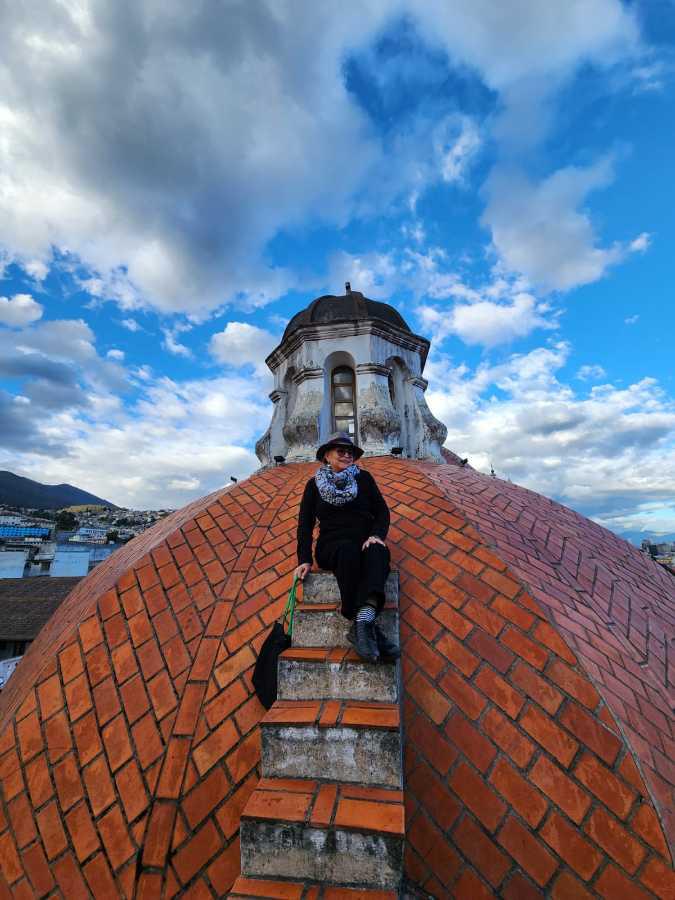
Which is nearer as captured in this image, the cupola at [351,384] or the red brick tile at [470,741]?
the red brick tile at [470,741]

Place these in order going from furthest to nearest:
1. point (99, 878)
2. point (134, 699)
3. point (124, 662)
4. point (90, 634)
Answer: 1. point (90, 634)
2. point (124, 662)
3. point (134, 699)
4. point (99, 878)

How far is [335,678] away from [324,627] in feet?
0.94

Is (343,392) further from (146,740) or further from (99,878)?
(99,878)

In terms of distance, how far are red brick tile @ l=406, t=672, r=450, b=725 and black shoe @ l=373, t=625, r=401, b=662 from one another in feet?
1.77

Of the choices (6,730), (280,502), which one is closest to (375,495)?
(280,502)

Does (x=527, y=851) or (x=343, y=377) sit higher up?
(x=343, y=377)

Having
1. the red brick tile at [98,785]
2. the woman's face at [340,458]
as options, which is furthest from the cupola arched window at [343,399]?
the red brick tile at [98,785]

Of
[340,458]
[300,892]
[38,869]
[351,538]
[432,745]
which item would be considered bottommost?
[38,869]

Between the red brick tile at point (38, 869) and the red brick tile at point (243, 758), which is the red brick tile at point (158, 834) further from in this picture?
the red brick tile at point (38, 869)

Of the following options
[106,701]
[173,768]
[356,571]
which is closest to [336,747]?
[356,571]

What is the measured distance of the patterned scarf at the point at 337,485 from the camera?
2.66 m

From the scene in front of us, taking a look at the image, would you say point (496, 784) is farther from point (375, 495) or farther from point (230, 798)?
point (375, 495)

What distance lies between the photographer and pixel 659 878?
1.80m

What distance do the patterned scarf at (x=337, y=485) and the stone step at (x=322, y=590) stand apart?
0.46 m
